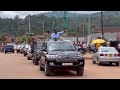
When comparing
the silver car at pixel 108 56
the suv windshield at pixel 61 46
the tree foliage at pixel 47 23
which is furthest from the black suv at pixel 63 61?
the tree foliage at pixel 47 23

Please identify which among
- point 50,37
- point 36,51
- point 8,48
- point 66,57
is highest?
point 50,37

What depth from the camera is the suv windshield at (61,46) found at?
17016 mm

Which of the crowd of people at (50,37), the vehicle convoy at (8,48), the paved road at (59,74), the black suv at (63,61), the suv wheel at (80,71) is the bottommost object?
the paved road at (59,74)

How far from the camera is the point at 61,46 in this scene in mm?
17297

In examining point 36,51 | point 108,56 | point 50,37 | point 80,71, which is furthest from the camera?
point 50,37

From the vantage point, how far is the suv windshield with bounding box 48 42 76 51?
17.0 meters

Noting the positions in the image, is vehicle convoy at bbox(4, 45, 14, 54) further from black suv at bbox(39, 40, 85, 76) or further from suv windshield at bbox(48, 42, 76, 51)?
black suv at bbox(39, 40, 85, 76)

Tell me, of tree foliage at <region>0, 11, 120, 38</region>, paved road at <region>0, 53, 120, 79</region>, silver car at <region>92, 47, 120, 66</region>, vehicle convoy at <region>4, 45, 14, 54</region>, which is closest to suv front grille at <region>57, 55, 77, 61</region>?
paved road at <region>0, 53, 120, 79</region>

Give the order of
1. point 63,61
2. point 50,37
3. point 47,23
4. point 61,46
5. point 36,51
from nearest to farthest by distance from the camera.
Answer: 1. point 63,61
2. point 61,46
3. point 36,51
4. point 50,37
5. point 47,23

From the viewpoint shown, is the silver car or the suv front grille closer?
the suv front grille

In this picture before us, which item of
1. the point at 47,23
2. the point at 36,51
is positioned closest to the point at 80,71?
the point at 36,51

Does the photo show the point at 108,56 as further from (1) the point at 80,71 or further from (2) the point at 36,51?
(1) the point at 80,71

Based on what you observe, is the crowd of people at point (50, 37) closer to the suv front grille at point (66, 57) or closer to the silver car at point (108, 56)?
the silver car at point (108, 56)

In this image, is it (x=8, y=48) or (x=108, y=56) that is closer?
(x=108, y=56)
